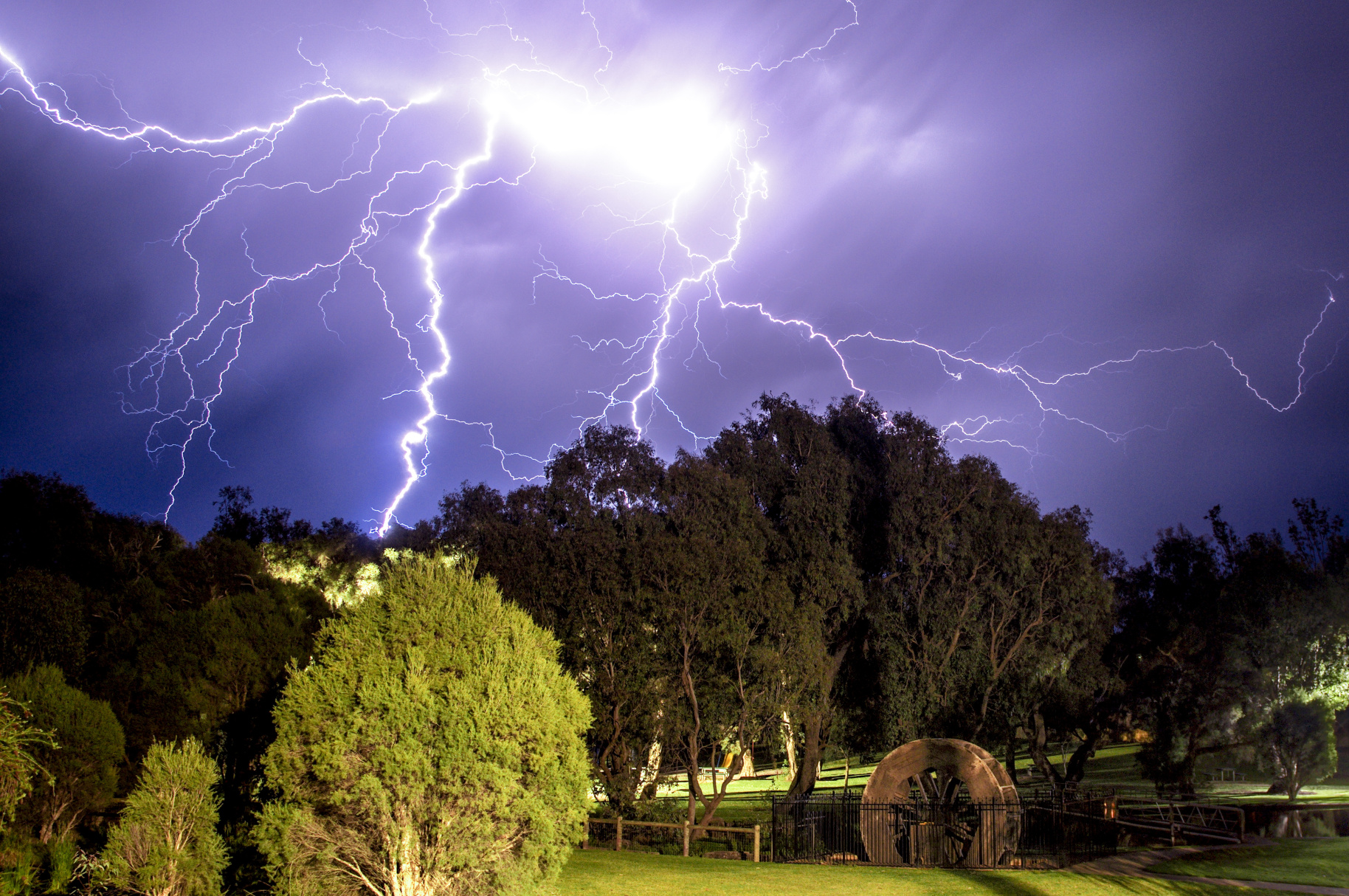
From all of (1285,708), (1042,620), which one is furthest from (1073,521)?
(1285,708)

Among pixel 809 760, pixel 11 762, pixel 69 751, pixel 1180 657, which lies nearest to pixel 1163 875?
pixel 809 760

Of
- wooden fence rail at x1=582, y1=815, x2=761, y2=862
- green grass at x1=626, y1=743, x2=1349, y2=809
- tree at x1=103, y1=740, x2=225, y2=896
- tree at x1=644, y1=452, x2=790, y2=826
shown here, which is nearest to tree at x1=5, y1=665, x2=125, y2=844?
tree at x1=103, y1=740, x2=225, y2=896

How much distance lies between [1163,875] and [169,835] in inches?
726

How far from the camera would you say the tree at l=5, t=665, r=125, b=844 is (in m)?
17.1

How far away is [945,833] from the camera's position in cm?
2372

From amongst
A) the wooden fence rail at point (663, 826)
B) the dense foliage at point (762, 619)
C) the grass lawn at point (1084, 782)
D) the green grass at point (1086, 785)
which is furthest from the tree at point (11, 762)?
the green grass at point (1086, 785)

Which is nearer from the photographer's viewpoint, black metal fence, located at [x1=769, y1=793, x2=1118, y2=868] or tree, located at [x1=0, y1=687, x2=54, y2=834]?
tree, located at [x1=0, y1=687, x2=54, y2=834]

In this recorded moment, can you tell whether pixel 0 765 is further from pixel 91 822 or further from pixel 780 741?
pixel 780 741

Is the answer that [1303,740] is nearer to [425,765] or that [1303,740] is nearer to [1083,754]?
[1083,754]

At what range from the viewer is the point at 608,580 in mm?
26250

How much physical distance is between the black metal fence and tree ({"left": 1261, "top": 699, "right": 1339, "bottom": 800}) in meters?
11.2

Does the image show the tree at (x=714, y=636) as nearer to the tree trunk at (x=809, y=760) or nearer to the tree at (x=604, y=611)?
the tree at (x=604, y=611)

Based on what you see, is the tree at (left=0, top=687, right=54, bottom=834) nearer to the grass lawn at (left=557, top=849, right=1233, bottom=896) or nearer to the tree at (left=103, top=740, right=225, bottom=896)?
the tree at (left=103, top=740, right=225, bottom=896)

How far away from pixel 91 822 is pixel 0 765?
53.7 ft
